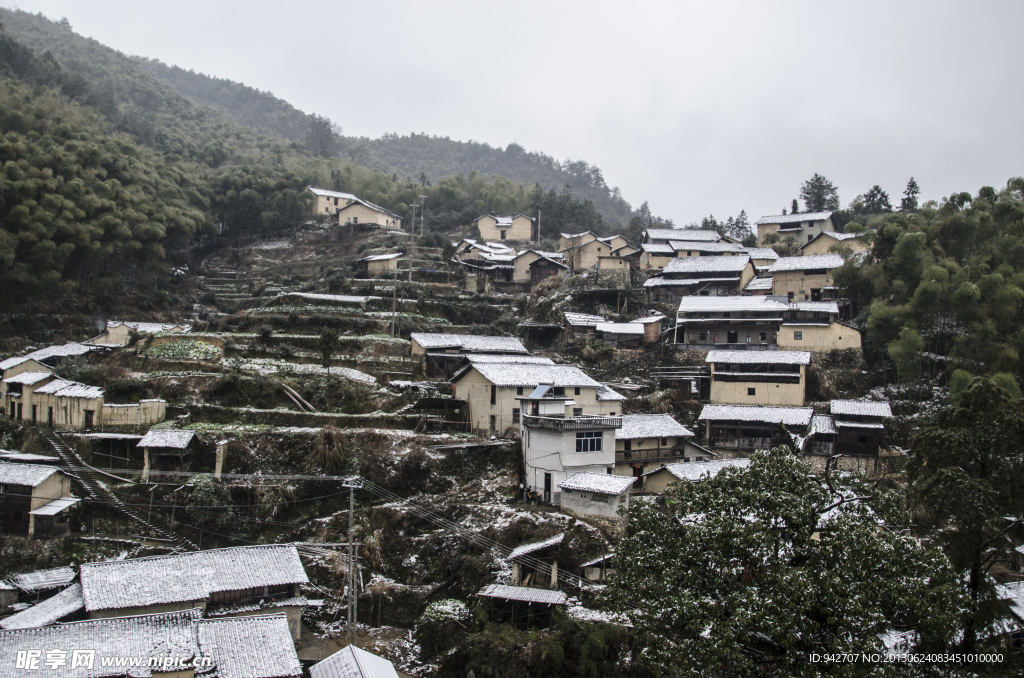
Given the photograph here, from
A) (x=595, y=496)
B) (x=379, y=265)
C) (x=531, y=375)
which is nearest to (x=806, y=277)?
(x=531, y=375)

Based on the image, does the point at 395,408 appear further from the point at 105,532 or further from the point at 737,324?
the point at 737,324

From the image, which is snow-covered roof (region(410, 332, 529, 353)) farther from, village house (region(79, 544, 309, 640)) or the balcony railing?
village house (region(79, 544, 309, 640))

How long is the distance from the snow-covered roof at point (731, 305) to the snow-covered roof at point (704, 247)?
45.9 feet

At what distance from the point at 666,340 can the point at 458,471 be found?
66.4ft

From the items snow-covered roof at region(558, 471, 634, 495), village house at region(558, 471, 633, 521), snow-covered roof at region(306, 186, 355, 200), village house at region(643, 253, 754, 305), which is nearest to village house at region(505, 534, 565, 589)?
village house at region(558, 471, 633, 521)

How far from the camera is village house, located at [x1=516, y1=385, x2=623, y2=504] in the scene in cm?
3030

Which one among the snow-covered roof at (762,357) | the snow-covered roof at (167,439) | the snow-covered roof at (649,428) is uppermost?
the snow-covered roof at (762,357)

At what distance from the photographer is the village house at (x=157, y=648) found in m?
16.6

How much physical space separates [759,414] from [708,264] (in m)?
18.2

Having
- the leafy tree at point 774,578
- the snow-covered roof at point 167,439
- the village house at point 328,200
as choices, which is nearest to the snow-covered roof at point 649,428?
the leafy tree at point 774,578

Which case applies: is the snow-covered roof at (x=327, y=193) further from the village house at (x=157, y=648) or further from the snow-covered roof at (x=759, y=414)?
the village house at (x=157, y=648)

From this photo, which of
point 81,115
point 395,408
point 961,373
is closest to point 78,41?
point 81,115

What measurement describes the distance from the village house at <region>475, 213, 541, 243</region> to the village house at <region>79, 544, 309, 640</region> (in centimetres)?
5012

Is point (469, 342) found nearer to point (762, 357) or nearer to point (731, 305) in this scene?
point (762, 357)
